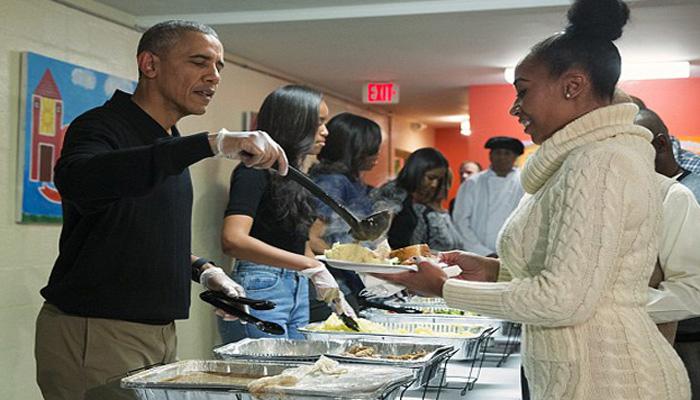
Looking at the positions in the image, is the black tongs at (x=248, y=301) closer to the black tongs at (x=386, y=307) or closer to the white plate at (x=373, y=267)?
the white plate at (x=373, y=267)

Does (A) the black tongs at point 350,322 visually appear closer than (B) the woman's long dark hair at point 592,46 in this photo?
No

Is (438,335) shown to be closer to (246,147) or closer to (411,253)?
(411,253)

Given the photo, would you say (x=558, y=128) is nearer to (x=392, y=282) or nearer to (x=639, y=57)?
(x=392, y=282)

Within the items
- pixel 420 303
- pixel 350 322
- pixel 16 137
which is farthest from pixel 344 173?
pixel 16 137

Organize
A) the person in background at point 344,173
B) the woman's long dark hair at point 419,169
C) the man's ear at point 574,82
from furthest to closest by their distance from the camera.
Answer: the woman's long dark hair at point 419,169, the person in background at point 344,173, the man's ear at point 574,82

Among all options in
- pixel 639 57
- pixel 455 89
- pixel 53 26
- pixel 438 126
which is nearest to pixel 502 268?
pixel 53 26

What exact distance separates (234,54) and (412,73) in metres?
1.37

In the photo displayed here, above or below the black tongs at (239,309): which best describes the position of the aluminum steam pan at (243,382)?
below

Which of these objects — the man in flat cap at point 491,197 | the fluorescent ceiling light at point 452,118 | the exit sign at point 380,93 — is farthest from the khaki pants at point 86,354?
the fluorescent ceiling light at point 452,118

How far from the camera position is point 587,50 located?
1504 mm

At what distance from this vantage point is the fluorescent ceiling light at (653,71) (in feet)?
19.0

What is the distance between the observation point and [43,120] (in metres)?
3.62

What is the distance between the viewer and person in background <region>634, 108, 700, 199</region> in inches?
88.0

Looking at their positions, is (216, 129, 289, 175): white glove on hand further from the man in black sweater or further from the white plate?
the white plate
